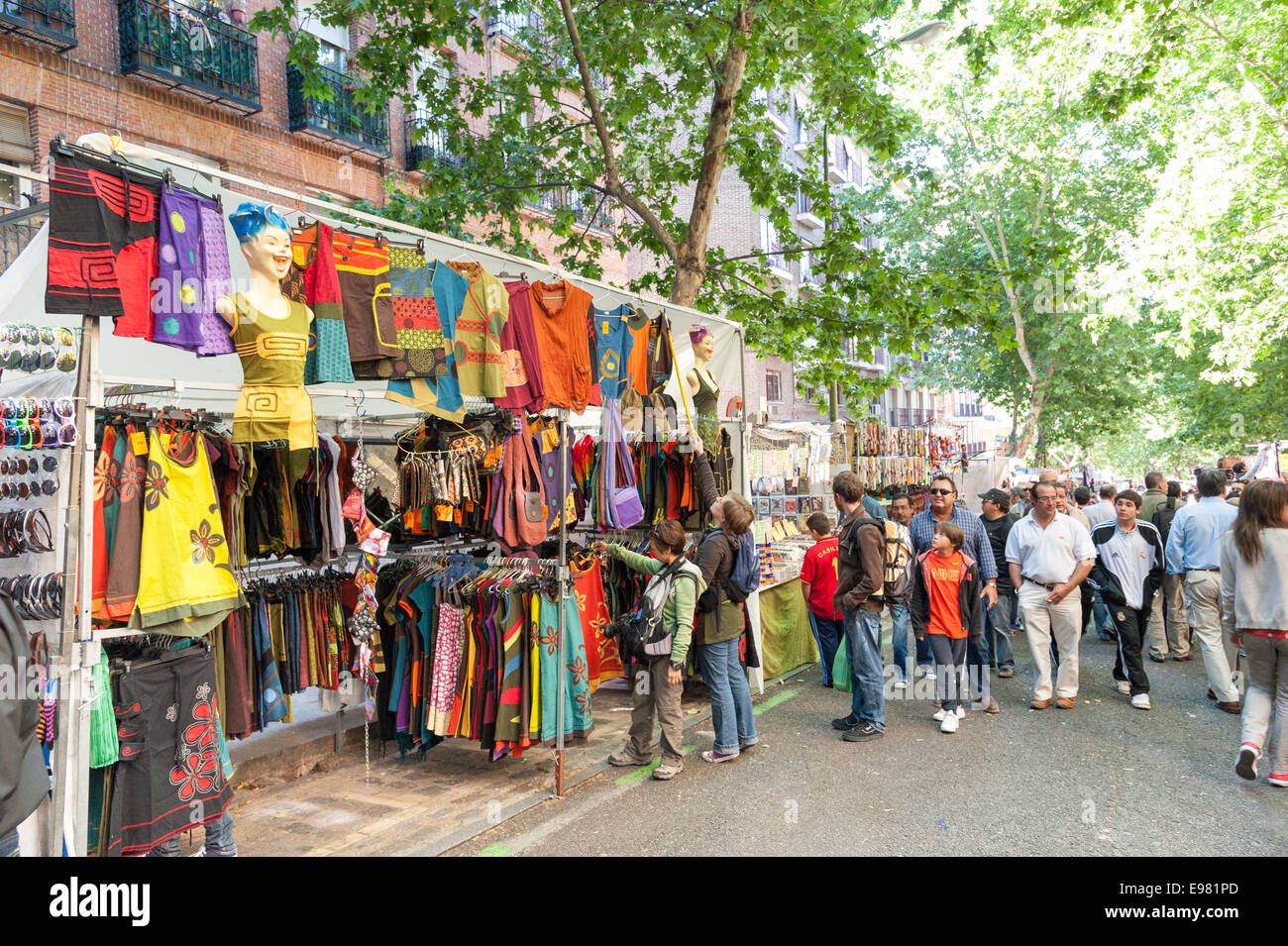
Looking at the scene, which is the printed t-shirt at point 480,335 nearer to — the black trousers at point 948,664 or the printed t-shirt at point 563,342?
the printed t-shirt at point 563,342

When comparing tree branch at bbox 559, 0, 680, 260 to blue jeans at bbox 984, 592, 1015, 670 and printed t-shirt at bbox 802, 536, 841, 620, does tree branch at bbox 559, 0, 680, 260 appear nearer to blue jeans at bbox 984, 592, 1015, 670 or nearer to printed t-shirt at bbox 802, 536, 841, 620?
printed t-shirt at bbox 802, 536, 841, 620

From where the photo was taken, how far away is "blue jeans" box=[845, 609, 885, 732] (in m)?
7.06

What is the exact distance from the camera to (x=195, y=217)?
13.6 feet

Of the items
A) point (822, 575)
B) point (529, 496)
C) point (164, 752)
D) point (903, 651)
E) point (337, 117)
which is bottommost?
point (903, 651)

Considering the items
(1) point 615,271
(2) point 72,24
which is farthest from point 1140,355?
(2) point 72,24

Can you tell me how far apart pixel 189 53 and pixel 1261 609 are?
51.0 ft

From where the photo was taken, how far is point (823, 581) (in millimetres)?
8062

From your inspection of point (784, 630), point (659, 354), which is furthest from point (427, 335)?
point (784, 630)

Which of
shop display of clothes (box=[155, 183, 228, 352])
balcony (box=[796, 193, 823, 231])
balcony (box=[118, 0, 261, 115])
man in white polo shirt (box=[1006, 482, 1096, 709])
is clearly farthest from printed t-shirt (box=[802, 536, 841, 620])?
balcony (box=[796, 193, 823, 231])

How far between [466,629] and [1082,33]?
18037mm

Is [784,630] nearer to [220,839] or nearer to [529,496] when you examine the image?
[529,496]

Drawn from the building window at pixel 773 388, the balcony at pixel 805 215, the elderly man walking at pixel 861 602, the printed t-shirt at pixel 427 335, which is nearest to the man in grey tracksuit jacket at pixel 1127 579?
the elderly man walking at pixel 861 602

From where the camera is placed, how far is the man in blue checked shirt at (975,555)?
7.76 meters

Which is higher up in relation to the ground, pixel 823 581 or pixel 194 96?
pixel 194 96
